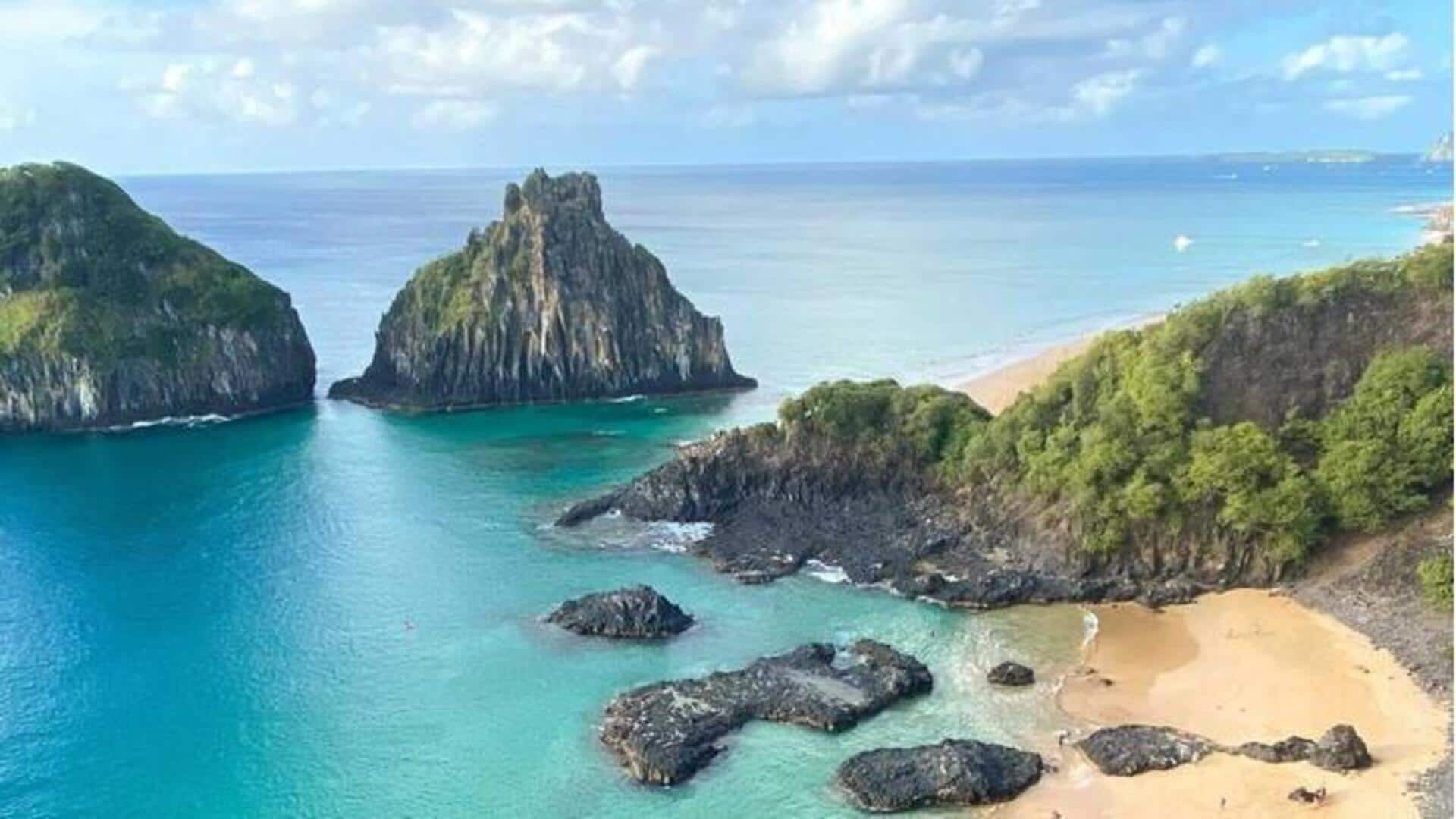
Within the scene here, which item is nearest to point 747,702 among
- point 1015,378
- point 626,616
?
point 626,616

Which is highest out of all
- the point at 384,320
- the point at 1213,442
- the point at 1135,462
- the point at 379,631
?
the point at 384,320

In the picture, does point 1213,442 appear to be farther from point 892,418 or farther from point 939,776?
point 939,776

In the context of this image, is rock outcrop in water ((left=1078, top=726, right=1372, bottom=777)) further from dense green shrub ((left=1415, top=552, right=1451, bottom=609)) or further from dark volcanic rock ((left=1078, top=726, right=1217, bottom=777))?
dense green shrub ((left=1415, top=552, right=1451, bottom=609))

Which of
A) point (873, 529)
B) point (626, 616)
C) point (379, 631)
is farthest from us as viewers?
point (873, 529)

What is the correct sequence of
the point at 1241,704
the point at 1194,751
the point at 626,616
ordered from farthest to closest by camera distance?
the point at 626,616
the point at 1241,704
the point at 1194,751

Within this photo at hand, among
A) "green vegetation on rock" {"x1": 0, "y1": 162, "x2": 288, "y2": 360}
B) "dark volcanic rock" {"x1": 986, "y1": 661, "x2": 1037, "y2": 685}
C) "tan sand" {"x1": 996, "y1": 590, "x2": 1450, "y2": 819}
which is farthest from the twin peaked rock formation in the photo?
"dark volcanic rock" {"x1": 986, "y1": 661, "x2": 1037, "y2": 685}

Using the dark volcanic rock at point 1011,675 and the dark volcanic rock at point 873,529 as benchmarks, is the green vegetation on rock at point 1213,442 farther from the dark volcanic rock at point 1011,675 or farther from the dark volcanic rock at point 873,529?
the dark volcanic rock at point 1011,675

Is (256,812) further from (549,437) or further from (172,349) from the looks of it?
(172,349)

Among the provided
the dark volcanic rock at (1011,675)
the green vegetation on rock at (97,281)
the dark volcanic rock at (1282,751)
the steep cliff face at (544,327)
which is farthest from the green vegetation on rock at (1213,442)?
the green vegetation on rock at (97,281)
